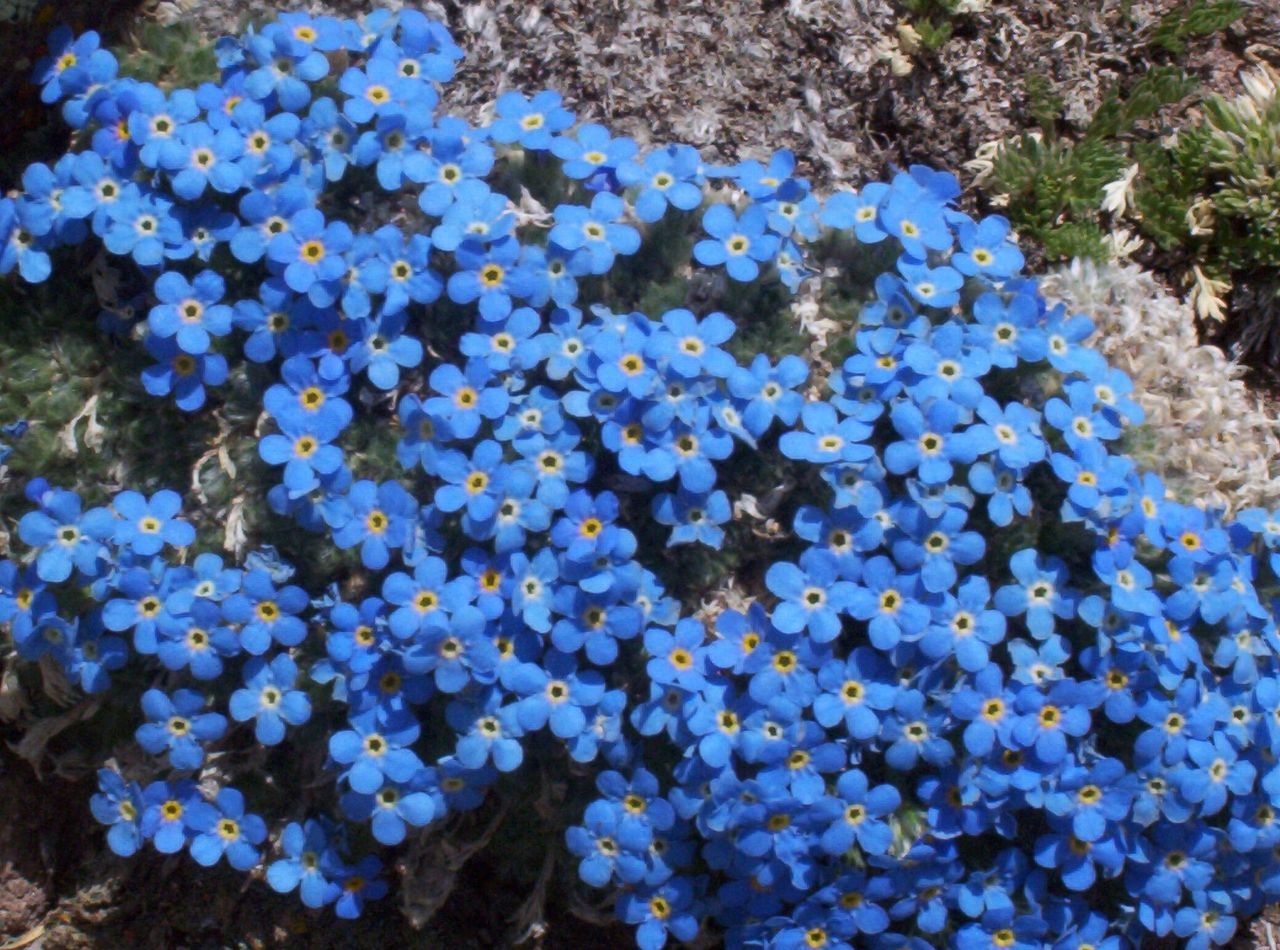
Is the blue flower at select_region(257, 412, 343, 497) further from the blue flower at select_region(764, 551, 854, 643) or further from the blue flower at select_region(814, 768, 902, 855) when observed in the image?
the blue flower at select_region(814, 768, 902, 855)

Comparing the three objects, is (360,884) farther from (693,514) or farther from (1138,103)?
(1138,103)

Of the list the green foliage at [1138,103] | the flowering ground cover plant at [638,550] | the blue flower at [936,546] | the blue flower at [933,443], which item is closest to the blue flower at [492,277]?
the flowering ground cover plant at [638,550]

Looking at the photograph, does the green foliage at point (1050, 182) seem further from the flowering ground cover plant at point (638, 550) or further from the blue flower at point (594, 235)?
the blue flower at point (594, 235)

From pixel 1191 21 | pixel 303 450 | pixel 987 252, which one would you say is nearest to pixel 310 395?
pixel 303 450

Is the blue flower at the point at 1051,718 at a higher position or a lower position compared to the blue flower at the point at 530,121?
lower

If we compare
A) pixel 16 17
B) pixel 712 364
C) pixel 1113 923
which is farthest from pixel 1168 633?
pixel 16 17

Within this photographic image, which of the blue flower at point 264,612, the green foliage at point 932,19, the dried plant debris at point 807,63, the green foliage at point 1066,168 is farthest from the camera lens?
the green foliage at point 932,19

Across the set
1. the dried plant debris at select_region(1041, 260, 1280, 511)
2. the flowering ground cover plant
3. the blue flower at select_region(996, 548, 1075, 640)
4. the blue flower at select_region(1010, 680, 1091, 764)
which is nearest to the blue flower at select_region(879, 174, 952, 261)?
A: the flowering ground cover plant
